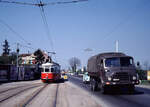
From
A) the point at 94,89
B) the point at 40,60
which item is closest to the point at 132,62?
the point at 94,89

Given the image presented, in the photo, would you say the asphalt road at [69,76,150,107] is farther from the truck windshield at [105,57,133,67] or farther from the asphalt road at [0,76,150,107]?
the truck windshield at [105,57,133,67]

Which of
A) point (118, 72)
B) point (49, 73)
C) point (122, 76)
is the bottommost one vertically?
point (49, 73)

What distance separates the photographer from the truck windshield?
13511 mm

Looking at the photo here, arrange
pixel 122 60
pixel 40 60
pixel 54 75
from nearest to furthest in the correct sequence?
pixel 122 60 → pixel 54 75 → pixel 40 60

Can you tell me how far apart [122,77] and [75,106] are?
16.9 feet

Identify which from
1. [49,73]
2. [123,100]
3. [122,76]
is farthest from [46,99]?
[49,73]

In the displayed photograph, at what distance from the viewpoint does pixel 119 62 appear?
13.6 meters

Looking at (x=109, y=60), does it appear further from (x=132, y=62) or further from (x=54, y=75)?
(x=54, y=75)

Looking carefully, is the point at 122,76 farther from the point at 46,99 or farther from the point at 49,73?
the point at 49,73

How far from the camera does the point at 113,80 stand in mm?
12781

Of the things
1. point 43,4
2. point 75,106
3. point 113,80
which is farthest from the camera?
point 113,80

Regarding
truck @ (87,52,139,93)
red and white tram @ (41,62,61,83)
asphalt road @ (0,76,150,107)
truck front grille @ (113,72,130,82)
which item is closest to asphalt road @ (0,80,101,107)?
asphalt road @ (0,76,150,107)

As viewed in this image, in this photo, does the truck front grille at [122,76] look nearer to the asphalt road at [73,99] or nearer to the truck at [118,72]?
the truck at [118,72]

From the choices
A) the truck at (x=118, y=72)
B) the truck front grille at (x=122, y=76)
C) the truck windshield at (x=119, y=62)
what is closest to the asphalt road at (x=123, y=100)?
the truck at (x=118, y=72)
